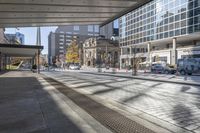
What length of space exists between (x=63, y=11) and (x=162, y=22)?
5720cm

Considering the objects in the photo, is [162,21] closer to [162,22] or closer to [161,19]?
[162,22]

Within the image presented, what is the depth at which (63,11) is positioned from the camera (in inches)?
893

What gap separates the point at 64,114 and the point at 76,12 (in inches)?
578

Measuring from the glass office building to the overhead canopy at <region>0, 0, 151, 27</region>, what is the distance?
99.9 feet

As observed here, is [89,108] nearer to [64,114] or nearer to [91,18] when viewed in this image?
[64,114]

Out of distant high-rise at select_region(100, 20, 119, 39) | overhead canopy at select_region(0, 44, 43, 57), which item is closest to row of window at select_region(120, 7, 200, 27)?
overhead canopy at select_region(0, 44, 43, 57)

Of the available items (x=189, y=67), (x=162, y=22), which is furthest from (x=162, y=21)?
(x=189, y=67)

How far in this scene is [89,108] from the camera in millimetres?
10969

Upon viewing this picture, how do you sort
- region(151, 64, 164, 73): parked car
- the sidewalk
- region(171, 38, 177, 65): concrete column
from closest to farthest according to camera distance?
the sidewalk < region(151, 64, 164, 73): parked car < region(171, 38, 177, 65): concrete column

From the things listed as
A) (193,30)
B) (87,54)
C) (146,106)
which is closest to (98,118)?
(146,106)

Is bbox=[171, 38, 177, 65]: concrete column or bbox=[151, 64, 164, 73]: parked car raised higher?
bbox=[171, 38, 177, 65]: concrete column

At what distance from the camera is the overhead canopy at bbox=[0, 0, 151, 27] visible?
1962 cm

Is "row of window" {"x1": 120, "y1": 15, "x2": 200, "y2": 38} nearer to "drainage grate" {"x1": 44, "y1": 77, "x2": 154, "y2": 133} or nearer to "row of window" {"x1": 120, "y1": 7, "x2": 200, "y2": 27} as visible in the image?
"row of window" {"x1": 120, "y1": 7, "x2": 200, "y2": 27}

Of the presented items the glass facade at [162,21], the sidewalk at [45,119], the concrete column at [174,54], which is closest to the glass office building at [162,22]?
the glass facade at [162,21]
